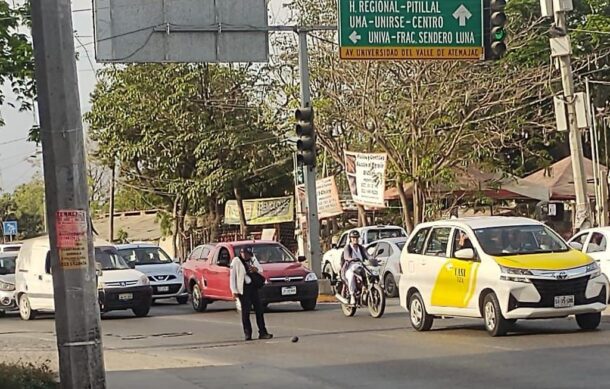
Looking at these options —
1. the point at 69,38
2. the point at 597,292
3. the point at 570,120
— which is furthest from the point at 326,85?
the point at 69,38

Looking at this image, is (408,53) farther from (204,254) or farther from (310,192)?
(204,254)

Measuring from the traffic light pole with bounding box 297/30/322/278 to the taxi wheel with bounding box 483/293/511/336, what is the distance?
11067 millimetres

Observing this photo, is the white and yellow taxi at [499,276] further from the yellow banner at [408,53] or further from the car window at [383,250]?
the car window at [383,250]

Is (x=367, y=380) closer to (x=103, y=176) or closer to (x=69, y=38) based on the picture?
(x=69, y=38)

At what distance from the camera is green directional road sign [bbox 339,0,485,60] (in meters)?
25.2

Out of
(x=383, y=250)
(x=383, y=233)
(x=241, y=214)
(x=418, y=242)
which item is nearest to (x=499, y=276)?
(x=418, y=242)

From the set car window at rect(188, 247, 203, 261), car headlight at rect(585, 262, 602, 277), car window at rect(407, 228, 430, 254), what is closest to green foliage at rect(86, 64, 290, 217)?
car window at rect(188, 247, 203, 261)

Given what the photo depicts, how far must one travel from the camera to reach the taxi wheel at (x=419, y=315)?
61.6 ft

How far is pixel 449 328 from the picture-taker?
63.2 feet

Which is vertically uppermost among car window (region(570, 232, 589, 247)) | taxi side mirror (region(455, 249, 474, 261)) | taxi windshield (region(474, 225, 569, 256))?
taxi windshield (region(474, 225, 569, 256))

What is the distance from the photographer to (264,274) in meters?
24.6

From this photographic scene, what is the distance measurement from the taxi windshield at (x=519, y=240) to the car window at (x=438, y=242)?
2.40 ft

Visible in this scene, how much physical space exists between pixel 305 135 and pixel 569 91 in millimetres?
6245

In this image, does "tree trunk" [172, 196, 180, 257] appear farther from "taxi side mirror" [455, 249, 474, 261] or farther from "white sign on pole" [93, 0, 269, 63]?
"taxi side mirror" [455, 249, 474, 261]
